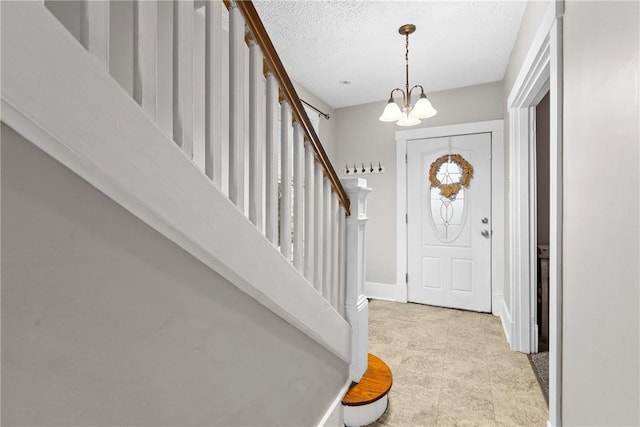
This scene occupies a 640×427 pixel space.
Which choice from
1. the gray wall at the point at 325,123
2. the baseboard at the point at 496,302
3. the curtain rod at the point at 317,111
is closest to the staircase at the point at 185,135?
the curtain rod at the point at 317,111

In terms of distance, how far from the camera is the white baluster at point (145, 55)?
2.28 ft

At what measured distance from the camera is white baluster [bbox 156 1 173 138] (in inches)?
53.6

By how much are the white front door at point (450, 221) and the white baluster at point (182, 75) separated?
337 centimetres

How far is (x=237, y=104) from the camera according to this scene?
3.18 ft

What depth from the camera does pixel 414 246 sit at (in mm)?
3896

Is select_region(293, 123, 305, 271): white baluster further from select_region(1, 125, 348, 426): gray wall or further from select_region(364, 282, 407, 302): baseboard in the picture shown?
select_region(364, 282, 407, 302): baseboard

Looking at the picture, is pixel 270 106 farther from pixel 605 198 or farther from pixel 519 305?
pixel 519 305

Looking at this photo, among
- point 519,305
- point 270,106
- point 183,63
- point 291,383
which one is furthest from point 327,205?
point 519,305

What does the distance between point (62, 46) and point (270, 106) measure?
0.65m

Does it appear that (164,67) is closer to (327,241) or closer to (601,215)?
(327,241)

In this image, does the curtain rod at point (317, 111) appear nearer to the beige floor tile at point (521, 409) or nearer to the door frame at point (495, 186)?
the door frame at point (495, 186)

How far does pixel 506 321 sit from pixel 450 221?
3.94ft

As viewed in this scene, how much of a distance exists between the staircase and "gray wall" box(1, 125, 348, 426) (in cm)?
4

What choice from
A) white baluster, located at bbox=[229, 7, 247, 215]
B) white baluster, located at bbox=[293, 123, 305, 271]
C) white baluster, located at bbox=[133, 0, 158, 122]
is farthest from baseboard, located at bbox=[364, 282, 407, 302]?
white baluster, located at bbox=[133, 0, 158, 122]
